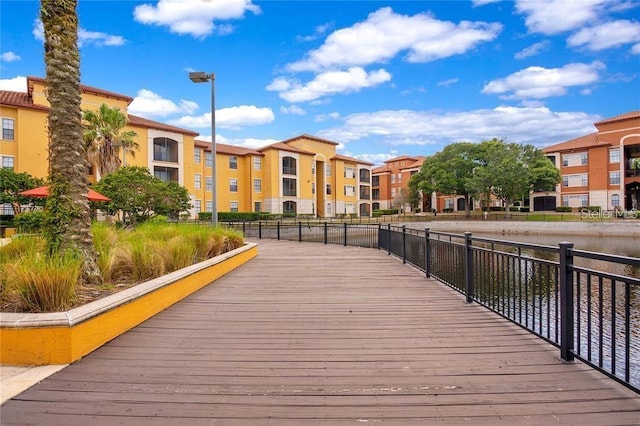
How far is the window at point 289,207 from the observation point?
164 feet

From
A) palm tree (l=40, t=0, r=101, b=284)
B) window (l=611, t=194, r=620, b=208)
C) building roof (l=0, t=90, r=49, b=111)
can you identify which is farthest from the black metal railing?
window (l=611, t=194, r=620, b=208)

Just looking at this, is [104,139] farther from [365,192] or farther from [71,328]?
[365,192]

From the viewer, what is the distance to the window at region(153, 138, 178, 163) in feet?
125

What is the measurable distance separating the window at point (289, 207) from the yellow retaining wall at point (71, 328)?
44.9m

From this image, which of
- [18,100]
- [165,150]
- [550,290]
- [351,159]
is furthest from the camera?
[351,159]

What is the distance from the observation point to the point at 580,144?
53.7 m

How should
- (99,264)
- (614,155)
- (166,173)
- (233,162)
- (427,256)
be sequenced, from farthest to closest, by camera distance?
(614,155), (233,162), (166,173), (427,256), (99,264)

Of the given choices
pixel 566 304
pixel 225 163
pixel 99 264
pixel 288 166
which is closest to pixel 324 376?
pixel 566 304

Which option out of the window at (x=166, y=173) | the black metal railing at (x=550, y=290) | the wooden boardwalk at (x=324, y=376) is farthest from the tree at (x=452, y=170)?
the wooden boardwalk at (x=324, y=376)

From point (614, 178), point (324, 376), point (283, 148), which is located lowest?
point (324, 376)

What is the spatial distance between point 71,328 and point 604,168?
2411 inches

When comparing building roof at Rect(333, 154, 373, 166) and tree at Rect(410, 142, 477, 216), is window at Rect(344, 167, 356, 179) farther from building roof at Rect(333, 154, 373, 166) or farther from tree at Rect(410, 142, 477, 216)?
tree at Rect(410, 142, 477, 216)

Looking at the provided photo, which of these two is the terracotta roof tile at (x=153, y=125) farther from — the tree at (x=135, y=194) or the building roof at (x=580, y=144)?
the building roof at (x=580, y=144)

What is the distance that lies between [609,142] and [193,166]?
51507mm
